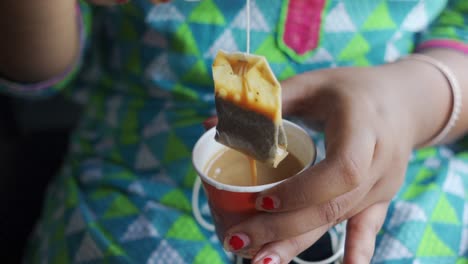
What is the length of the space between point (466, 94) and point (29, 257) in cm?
80

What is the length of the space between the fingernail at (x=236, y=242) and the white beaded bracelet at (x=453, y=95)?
398mm

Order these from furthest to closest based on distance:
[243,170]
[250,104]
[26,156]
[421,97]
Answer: [26,156] < [421,97] < [243,170] < [250,104]

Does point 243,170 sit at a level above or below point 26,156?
above

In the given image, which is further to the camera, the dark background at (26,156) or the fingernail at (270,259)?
the dark background at (26,156)

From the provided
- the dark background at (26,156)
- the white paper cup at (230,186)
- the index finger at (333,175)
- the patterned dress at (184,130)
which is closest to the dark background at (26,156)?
the dark background at (26,156)

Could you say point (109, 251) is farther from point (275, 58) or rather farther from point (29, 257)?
point (275, 58)

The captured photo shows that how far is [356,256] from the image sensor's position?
2.18 ft

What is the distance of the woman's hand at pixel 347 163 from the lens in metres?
0.59

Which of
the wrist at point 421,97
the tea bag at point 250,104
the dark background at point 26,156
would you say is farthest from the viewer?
the dark background at point 26,156

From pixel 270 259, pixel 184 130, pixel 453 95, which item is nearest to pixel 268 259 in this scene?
pixel 270 259

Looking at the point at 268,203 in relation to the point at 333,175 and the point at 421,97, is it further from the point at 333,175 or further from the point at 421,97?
the point at 421,97

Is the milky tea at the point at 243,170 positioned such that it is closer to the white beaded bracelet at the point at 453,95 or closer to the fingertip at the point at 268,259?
the fingertip at the point at 268,259

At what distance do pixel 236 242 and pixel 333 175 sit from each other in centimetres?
14

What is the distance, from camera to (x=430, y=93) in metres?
0.81
